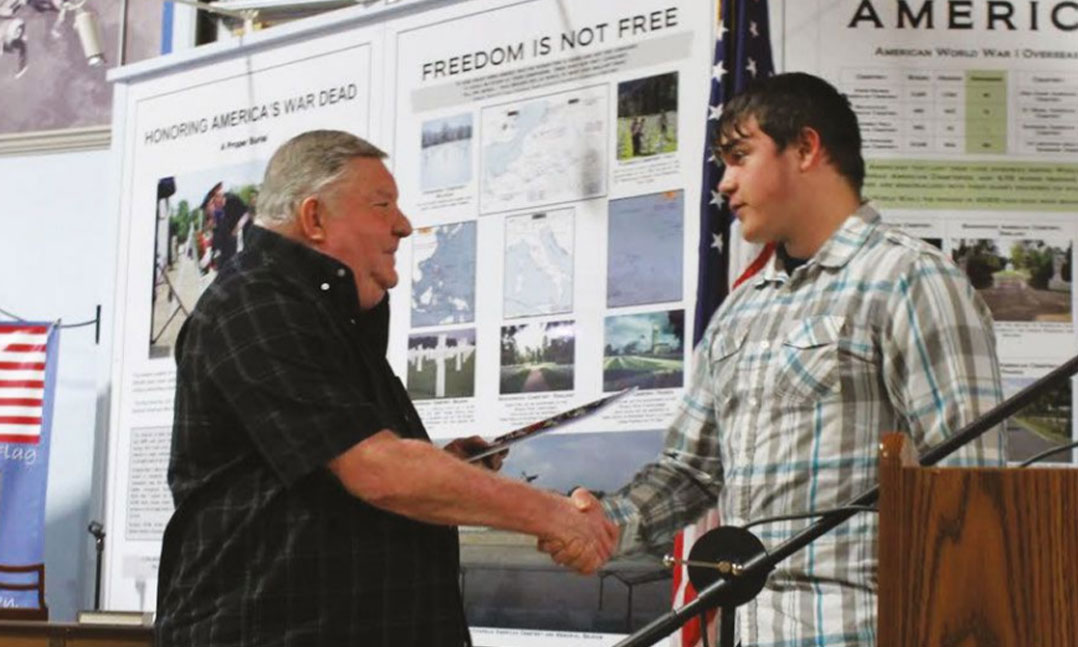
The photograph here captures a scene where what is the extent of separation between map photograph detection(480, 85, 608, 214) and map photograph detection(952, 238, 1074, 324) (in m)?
1.20

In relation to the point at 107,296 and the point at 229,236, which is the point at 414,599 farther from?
the point at 107,296

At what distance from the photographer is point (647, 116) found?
15.8 feet

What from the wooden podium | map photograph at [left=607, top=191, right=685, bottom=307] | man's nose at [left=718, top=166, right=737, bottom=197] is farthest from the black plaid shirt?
map photograph at [left=607, top=191, right=685, bottom=307]

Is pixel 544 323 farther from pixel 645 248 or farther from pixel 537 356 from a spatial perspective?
pixel 645 248

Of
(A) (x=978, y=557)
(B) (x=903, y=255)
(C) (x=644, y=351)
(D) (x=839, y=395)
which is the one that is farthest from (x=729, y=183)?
(C) (x=644, y=351)

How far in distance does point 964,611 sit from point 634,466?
3.36 m

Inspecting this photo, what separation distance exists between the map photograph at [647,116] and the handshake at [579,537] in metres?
2.37

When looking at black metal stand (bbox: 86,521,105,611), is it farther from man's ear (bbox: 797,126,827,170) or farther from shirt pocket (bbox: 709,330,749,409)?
man's ear (bbox: 797,126,827,170)

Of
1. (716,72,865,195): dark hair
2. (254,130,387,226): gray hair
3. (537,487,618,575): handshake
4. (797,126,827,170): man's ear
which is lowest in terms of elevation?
(537,487,618,575): handshake

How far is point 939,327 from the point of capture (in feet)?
7.65

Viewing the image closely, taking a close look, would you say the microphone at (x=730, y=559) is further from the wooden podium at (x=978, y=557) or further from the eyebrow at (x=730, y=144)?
the eyebrow at (x=730, y=144)

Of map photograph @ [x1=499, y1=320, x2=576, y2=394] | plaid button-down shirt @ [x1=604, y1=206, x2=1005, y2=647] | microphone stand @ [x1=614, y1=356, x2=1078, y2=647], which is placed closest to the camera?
microphone stand @ [x1=614, y1=356, x2=1078, y2=647]

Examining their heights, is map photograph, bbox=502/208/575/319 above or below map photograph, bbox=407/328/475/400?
above

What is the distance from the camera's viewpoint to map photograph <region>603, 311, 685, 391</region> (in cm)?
465
